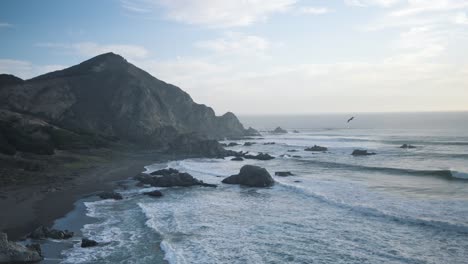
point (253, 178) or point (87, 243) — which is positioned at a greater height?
point (253, 178)

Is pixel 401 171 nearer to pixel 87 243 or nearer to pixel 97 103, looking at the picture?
pixel 87 243

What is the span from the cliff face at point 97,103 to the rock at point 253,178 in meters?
45.7

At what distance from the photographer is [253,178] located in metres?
50.3

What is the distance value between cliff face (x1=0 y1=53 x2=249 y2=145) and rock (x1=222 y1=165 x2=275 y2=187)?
45.7 metres

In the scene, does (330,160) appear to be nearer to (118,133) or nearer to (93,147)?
(93,147)

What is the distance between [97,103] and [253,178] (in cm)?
7257

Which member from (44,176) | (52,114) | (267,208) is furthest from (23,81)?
(267,208)

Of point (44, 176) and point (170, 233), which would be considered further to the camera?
point (44, 176)

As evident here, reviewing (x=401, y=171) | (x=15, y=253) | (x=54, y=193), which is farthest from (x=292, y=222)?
(x=401, y=171)

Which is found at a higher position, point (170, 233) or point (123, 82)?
point (123, 82)

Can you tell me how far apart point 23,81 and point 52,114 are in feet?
59.6

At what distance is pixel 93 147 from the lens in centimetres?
7556

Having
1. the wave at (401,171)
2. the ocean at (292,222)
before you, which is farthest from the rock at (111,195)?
the wave at (401,171)

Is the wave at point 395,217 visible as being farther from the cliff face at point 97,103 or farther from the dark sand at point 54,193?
the cliff face at point 97,103
